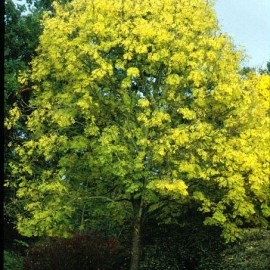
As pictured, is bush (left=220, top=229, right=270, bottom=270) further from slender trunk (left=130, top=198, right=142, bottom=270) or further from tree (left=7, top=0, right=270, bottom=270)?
slender trunk (left=130, top=198, right=142, bottom=270)

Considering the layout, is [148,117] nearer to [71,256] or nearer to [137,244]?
[137,244]

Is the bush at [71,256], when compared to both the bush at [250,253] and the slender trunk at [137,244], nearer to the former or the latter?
the slender trunk at [137,244]

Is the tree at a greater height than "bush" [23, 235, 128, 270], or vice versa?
the tree

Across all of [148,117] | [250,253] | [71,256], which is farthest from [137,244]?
[148,117]

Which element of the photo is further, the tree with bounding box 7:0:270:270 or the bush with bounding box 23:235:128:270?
the tree with bounding box 7:0:270:270

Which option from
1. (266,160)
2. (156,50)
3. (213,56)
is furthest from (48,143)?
(266,160)

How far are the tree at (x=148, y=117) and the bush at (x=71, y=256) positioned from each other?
2.16m

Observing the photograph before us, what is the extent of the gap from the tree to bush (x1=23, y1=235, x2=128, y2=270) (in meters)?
2.16

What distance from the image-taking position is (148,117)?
54.6 feet

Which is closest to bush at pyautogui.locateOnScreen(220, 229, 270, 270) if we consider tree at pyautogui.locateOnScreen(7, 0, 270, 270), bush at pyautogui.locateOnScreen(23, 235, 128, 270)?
tree at pyautogui.locateOnScreen(7, 0, 270, 270)

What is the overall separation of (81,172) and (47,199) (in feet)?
4.90

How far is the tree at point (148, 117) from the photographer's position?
15.9 metres

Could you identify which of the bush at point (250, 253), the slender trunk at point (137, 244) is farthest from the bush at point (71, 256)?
the bush at point (250, 253)

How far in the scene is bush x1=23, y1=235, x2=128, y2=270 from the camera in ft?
45.4
